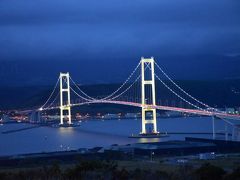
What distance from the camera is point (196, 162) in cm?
1373

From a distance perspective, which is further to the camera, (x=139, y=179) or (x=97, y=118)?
(x=97, y=118)

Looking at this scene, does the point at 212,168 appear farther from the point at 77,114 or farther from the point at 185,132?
the point at 77,114

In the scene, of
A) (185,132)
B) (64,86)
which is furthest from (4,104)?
(185,132)

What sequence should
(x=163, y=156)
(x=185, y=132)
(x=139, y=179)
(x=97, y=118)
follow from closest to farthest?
1. (x=139, y=179)
2. (x=163, y=156)
3. (x=185, y=132)
4. (x=97, y=118)

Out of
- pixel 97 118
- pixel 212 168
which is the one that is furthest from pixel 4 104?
pixel 212 168

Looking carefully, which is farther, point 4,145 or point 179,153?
point 4,145

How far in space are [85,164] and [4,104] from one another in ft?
112

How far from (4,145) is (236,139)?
6.14 metres

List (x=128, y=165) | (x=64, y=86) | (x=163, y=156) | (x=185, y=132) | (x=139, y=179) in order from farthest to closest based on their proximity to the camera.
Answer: (x=64, y=86)
(x=185, y=132)
(x=163, y=156)
(x=128, y=165)
(x=139, y=179)

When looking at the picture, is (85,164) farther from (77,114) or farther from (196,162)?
(77,114)

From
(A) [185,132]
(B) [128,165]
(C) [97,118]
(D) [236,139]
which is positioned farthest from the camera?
(C) [97,118]

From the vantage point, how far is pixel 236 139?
63.5 ft

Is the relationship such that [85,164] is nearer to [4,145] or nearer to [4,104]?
[4,145]

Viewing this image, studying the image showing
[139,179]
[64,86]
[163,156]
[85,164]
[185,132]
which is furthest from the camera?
[64,86]
